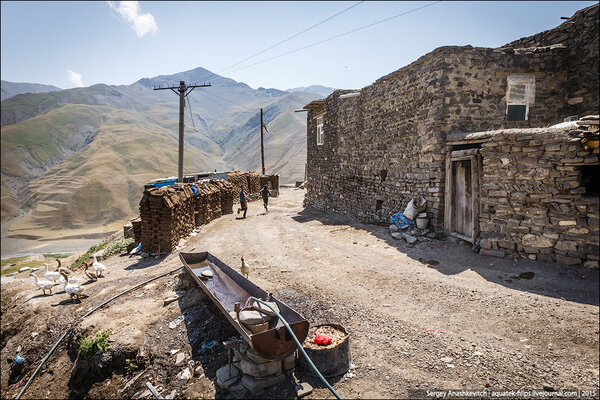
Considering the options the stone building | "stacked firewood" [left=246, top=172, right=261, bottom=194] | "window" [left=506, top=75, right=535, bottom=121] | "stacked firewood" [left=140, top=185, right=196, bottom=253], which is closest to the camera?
the stone building

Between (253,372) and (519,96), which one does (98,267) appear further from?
(519,96)

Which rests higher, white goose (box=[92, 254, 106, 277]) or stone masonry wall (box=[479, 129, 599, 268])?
stone masonry wall (box=[479, 129, 599, 268])

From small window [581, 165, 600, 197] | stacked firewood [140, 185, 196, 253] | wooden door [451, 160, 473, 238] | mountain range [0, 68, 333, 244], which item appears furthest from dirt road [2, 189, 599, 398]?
mountain range [0, 68, 333, 244]

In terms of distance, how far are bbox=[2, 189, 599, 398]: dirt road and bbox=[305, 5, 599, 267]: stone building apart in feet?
2.74

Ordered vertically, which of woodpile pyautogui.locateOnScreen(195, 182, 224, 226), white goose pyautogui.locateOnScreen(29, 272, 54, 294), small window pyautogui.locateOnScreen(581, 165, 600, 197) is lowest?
white goose pyautogui.locateOnScreen(29, 272, 54, 294)

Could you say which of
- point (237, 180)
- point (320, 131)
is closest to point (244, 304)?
point (320, 131)

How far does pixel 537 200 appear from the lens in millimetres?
6363

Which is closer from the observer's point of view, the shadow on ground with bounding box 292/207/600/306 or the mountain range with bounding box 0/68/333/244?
the shadow on ground with bounding box 292/207/600/306

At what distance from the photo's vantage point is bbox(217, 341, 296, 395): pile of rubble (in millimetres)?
3650

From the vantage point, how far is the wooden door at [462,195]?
7.58 meters

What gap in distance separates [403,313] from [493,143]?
181 inches

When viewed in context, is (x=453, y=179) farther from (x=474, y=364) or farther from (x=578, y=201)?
(x=474, y=364)

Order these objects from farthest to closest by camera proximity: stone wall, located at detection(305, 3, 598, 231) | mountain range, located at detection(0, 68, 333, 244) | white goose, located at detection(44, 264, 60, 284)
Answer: mountain range, located at detection(0, 68, 333, 244) < stone wall, located at detection(305, 3, 598, 231) < white goose, located at detection(44, 264, 60, 284)

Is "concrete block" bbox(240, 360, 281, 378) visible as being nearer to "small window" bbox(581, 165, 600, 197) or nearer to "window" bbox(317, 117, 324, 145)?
"small window" bbox(581, 165, 600, 197)
